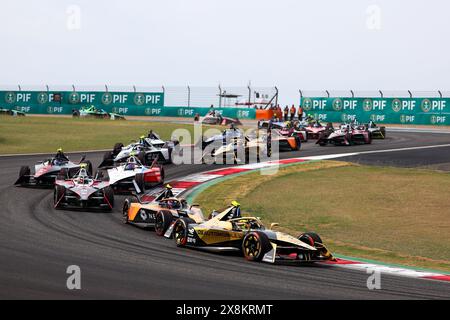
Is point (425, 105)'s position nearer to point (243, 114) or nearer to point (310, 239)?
point (243, 114)

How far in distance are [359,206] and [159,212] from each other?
7200mm

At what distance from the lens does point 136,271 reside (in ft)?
41.9

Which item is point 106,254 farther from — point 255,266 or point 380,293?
point 380,293

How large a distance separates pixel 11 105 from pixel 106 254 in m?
58.3

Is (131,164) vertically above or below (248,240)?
above

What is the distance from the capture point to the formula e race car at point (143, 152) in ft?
95.9

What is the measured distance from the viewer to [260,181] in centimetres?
2723

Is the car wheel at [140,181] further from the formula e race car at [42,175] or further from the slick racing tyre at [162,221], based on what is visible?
the slick racing tyre at [162,221]

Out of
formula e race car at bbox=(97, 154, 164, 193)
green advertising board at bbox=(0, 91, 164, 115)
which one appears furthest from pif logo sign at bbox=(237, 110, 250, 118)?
formula e race car at bbox=(97, 154, 164, 193)

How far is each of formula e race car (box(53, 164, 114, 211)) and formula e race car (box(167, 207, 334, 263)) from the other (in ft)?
15.5

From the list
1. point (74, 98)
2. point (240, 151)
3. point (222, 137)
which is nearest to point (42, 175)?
point (240, 151)

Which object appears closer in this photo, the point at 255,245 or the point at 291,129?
the point at 255,245

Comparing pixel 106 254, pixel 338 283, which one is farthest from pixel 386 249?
pixel 106 254
